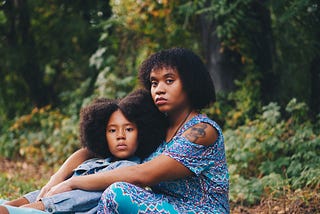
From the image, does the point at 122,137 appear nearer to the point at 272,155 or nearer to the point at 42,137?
the point at 272,155

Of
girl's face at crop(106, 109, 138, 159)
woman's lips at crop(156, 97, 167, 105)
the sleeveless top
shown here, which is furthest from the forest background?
woman's lips at crop(156, 97, 167, 105)

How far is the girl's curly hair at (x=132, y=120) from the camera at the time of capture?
11.3ft

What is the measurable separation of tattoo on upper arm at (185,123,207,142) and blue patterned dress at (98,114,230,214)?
0.09 ft

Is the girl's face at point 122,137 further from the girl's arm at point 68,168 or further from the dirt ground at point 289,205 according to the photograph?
the dirt ground at point 289,205

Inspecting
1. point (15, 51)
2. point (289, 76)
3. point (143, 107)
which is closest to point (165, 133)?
point (143, 107)

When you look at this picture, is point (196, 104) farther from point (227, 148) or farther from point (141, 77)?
point (227, 148)

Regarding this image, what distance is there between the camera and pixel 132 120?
3453 mm

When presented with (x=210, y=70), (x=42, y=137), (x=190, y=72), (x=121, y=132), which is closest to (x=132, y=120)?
(x=121, y=132)

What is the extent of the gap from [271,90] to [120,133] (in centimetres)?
376

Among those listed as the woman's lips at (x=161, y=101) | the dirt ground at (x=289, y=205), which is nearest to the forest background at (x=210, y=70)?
the dirt ground at (x=289, y=205)

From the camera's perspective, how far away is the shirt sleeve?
3.04 meters

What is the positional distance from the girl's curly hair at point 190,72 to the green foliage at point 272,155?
1.82 m

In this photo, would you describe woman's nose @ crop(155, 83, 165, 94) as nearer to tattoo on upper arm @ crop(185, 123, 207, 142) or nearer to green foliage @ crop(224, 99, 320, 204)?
tattoo on upper arm @ crop(185, 123, 207, 142)

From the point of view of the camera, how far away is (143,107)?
346cm
